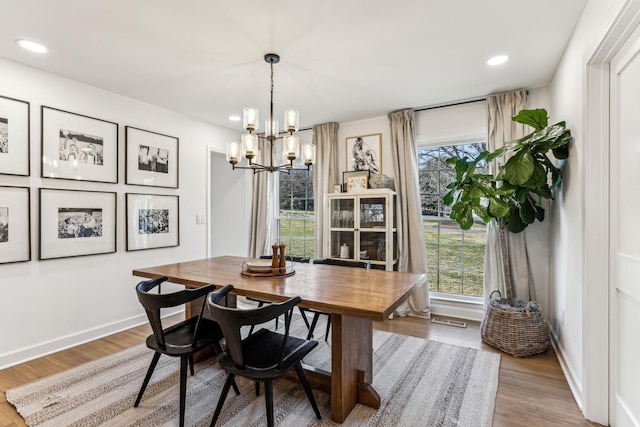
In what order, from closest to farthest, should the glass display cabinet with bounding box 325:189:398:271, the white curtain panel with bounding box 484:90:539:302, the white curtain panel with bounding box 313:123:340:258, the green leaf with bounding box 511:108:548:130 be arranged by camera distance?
the green leaf with bounding box 511:108:548:130 → the white curtain panel with bounding box 484:90:539:302 → the glass display cabinet with bounding box 325:189:398:271 → the white curtain panel with bounding box 313:123:340:258

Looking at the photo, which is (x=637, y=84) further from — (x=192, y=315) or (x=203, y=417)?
(x=192, y=315)

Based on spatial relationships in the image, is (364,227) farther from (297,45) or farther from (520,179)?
(297,45)

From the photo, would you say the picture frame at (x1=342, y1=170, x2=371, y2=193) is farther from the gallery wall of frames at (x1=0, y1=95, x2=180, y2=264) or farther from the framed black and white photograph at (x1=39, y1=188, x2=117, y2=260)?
the framed black and white photograph at (x1=39, y1=188, x2=117, y2=260)

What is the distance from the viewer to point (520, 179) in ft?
8.22

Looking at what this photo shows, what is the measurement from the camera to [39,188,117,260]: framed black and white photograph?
9.41 ft

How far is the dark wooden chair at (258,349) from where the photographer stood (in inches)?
60.6

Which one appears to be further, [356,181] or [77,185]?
[356,181]

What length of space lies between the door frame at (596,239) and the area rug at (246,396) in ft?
1.93

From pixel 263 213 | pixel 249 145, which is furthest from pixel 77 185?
pixel 263 213

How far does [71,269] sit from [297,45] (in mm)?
2875

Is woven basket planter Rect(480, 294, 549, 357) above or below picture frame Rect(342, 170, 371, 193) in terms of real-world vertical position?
below

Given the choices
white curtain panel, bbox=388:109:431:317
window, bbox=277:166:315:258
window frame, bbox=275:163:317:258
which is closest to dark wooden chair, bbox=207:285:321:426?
white curtain panel, bbox=388:109:431:317

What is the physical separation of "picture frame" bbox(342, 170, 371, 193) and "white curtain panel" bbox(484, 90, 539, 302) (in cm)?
Result: 140

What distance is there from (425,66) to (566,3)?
1.00 m
